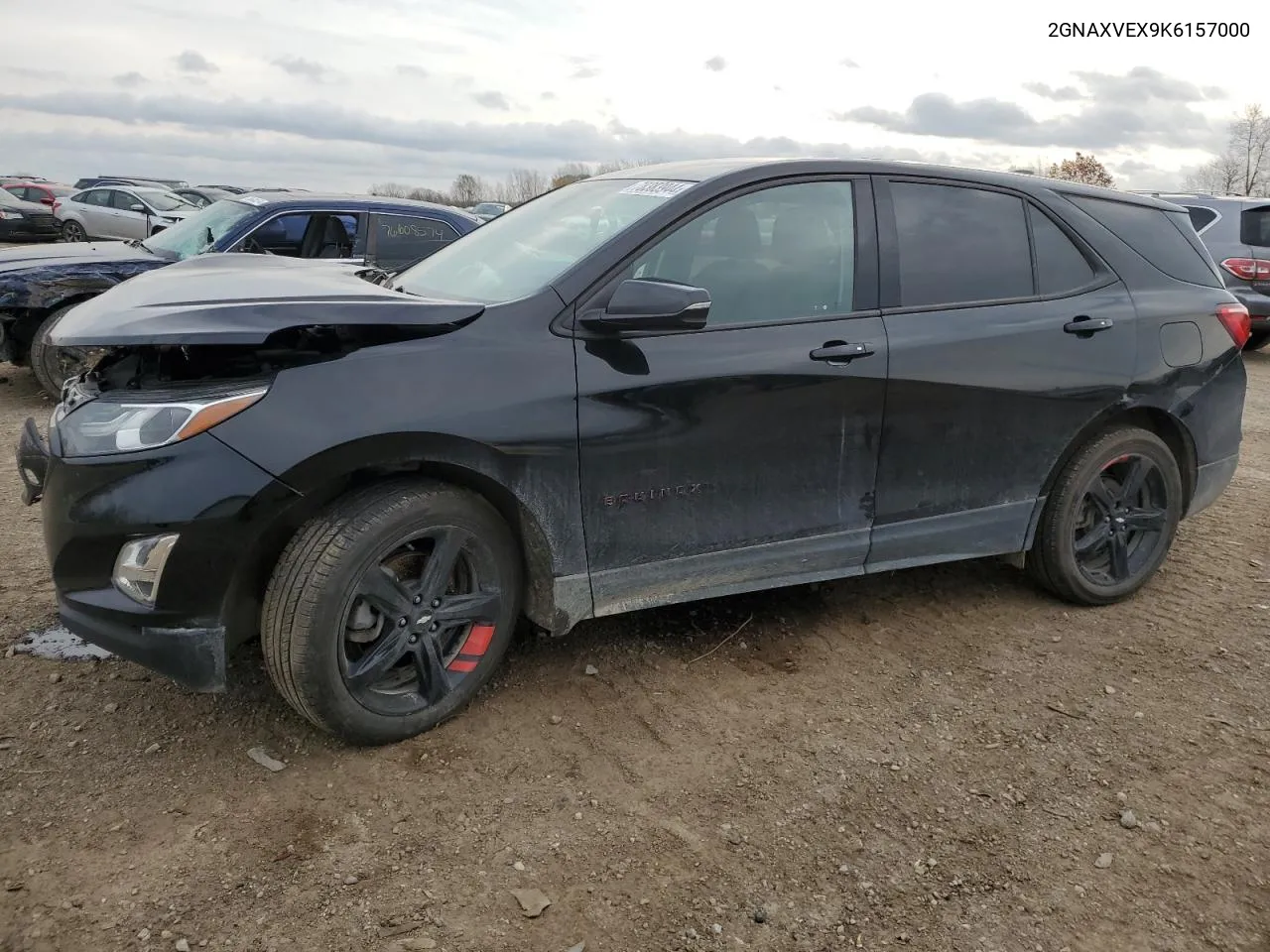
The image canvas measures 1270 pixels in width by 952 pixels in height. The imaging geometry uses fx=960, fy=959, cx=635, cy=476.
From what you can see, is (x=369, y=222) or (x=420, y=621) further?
(x=369, y=222)

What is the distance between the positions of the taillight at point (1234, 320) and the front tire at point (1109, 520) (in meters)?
0.63

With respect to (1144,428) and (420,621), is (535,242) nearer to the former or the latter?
(420,621)

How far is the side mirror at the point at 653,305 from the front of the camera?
2.84 m

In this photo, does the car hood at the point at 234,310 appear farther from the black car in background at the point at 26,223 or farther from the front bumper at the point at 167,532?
the black car in background at the point at 26,223

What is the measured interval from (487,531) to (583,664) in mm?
798

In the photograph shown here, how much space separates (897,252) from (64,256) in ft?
22.0

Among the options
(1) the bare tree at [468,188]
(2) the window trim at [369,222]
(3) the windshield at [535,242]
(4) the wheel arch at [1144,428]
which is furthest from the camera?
(1) the bare tree at [468,188]

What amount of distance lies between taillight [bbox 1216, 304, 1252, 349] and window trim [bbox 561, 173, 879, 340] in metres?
1.85

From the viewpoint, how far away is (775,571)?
11.0 ft

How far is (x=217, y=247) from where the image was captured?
23.4ft

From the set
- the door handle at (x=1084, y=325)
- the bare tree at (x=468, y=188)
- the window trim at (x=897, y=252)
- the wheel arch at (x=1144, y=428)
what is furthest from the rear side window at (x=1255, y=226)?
the bare tree at (x=468, y=188)

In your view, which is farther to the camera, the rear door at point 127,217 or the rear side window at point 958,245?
the rear door at point 127,217

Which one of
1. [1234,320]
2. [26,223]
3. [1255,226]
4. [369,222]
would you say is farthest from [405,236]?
[26,223]

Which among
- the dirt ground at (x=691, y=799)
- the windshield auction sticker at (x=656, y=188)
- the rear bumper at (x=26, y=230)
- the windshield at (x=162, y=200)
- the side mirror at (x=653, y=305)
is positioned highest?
the windshield at (x=162, y=200)
